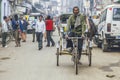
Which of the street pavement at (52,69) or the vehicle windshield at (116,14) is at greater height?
the vehicle windshield at (116,14)

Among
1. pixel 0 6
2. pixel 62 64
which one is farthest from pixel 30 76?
pixel 0 6

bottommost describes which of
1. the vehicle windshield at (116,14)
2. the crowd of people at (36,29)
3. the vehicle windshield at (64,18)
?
the crowd of people at (36,29)

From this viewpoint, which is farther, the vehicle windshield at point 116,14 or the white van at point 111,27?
the vehicle windshield at point 116,14

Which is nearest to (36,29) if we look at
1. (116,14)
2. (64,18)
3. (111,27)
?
(111,27)

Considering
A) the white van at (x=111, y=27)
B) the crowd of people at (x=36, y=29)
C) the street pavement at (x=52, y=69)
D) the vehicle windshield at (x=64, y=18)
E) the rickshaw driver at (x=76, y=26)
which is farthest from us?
the vehicle windshield at (x=64, y=18)

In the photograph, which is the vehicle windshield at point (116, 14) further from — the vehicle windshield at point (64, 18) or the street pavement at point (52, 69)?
the vehicle windshield at point (64, 18)

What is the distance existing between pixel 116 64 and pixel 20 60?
12.5 ft

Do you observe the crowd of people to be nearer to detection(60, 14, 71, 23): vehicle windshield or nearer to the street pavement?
the street pavement

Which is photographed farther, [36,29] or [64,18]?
[64,18]

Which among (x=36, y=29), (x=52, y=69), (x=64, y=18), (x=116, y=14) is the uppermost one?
(x=116, y=14)

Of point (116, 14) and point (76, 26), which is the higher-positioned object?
point (116, 14)

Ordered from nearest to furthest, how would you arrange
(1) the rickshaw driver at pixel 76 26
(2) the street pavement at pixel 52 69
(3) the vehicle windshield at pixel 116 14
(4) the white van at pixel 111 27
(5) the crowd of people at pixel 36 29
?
(2) the street pavement at pixel 52 69 < (1) the rickshaw driver at pixel 76 26 < (4) the white van at pixel 111 27 < (3) the vehicle windshield at pixel 116 14 < (5) the crowd of people at pixel 36 29

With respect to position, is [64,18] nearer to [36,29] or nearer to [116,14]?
[36,29]

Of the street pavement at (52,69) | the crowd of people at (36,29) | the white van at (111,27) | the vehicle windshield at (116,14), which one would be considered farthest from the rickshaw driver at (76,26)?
the crowd of people at (36,29)
